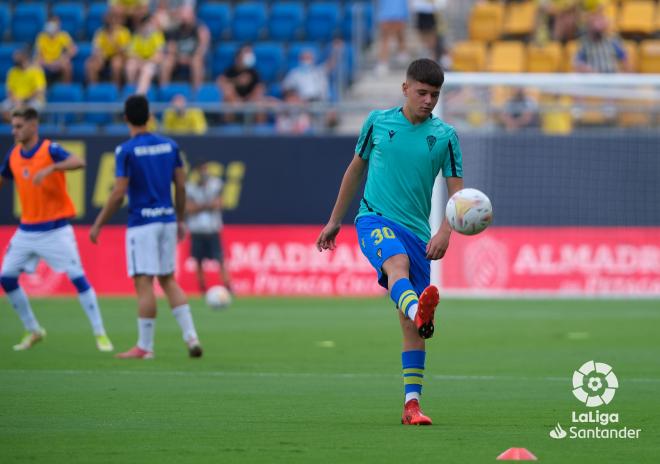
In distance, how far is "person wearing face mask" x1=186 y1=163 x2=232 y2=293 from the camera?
22.8 m

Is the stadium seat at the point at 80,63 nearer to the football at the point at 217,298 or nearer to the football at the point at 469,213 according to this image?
the football at the point at 217,298

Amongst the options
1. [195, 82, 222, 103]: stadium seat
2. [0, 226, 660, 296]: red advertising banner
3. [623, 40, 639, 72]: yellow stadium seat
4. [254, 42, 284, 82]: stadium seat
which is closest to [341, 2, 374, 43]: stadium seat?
[254, 42, 284, 82]: stadium seat

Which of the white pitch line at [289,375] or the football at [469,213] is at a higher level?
the football at [469,213]

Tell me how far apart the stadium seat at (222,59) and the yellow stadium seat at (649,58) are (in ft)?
28.1

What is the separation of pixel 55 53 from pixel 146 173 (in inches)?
593

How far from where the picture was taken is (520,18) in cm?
2748

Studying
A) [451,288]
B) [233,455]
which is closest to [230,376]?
[233,455]

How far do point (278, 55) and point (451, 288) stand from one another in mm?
6714

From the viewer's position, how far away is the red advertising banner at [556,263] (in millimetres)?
23047

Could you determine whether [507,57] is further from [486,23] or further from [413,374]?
[413,374]

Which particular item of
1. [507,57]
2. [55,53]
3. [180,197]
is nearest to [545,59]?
[507,57]

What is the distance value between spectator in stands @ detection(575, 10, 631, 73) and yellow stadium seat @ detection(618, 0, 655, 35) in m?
1.67

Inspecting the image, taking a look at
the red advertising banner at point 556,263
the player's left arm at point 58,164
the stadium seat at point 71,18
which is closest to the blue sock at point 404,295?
the player's left arm at point 58,164

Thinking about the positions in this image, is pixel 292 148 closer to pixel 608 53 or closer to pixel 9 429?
pixel 608 53
